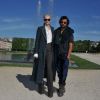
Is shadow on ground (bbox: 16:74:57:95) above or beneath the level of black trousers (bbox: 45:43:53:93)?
beneath

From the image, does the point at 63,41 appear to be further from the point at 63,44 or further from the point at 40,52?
the point at 40,52

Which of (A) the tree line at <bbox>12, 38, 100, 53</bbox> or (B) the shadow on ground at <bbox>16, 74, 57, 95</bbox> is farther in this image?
(A) the tree line at <bbox>12, 38, 100, 53</bbox>

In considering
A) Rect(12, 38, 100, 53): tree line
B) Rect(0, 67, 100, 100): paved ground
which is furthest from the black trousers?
Rect(12, 38, 100, 53): tree line

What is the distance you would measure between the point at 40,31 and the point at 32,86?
183cm

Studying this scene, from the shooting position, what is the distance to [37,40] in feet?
27.4

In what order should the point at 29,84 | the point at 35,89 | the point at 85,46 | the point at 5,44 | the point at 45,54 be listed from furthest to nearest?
the point at 85,46 < the point at 5,44 < the point at 29,84 < the point at 35,89 < the point at 45,54

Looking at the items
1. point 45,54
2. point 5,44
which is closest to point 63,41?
point 45,54

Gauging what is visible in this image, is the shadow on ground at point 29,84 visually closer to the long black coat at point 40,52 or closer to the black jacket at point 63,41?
the long black coat at point 40,52

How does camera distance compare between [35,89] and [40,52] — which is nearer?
[40,52]

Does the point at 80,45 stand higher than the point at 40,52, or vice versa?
the point at 80,45

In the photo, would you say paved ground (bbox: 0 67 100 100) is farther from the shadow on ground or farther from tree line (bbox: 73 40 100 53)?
tree line (bbox: 73 40 100 53)

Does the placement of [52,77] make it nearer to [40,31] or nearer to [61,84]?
[61,84]

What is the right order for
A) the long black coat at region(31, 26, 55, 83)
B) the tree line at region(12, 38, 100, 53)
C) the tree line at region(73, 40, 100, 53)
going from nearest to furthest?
the long black coat at region(31, 26, 55, 83)
the tree line at region(12, 38, 100, 53)
the tree line at region(73, 40, 100, 53)

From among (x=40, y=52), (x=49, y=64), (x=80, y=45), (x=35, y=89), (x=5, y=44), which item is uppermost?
(x=80, y=45)
